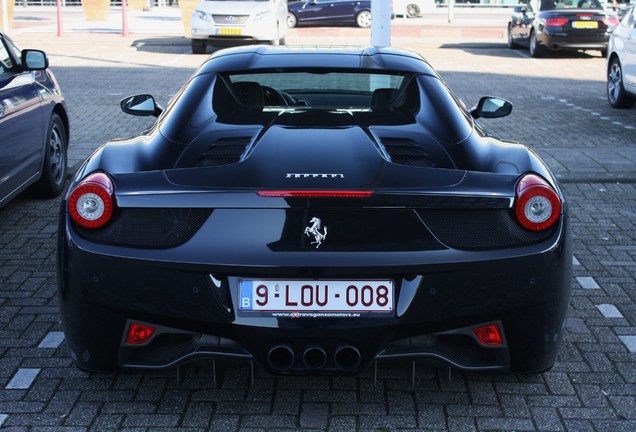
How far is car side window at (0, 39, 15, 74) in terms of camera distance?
6.62 m

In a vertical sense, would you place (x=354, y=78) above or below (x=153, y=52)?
above

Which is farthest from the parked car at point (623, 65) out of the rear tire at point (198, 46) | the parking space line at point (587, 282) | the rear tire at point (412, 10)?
the rear tire at point (412, 10)

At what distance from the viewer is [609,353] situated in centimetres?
432

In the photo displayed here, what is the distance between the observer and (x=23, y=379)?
13.1 ft

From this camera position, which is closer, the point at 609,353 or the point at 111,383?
the point at 111,383

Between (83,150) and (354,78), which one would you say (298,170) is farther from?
(83,150)

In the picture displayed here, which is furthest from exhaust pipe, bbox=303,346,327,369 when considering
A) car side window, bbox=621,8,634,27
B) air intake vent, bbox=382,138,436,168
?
car side window, bbox=621,8,634,27

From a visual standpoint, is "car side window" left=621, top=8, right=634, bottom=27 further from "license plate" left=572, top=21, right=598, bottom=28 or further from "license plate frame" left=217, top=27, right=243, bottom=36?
"license plate frame" left=217, top=27, right=243, bottom=36

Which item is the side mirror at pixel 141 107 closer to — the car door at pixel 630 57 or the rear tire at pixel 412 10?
the car door at pixel 630 57

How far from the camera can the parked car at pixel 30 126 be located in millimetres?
6113

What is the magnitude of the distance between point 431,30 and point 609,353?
26.7 meters

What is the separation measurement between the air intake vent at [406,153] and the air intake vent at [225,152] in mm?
565

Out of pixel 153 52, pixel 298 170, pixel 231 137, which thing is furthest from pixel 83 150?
pixel 153 52

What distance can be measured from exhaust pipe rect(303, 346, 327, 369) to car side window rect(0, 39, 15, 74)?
406 cm
